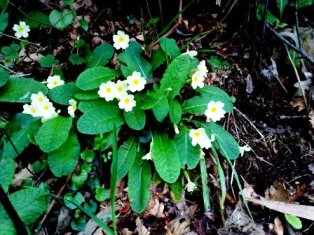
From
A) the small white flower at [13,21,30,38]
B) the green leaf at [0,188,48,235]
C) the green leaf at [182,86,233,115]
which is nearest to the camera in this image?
the green leaf at [0,188,48,235]

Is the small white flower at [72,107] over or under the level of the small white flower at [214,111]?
over

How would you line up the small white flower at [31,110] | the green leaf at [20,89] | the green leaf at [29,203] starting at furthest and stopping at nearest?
the green leaf at [20,89] < the small white flower at [31,110] < the green leaf at [29,203]

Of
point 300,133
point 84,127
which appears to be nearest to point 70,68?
point 84,127

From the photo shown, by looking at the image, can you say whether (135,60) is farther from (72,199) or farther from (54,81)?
(72,199)

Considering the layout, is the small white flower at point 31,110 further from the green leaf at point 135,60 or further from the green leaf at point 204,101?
the green leaf at point 204,101

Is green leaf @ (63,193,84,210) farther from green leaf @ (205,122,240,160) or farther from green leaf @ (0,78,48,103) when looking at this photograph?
green leaf @ (205,122,240,160)

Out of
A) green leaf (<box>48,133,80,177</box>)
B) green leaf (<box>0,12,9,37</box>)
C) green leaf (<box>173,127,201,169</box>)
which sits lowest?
green leaf (<box>173,127,201,169</box>)

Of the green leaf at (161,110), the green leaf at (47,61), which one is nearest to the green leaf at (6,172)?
the green leaf at (47,61)

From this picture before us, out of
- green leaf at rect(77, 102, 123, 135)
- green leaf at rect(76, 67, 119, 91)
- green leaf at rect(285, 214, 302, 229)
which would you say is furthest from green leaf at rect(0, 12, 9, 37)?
green leaf at rect(285, 214, 302, 229)
